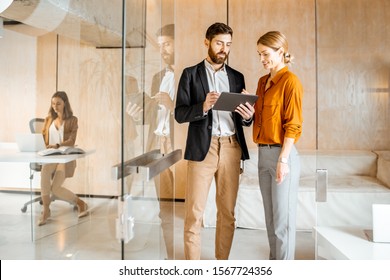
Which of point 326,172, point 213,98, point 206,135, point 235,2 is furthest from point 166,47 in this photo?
point 235,2

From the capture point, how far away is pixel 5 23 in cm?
89

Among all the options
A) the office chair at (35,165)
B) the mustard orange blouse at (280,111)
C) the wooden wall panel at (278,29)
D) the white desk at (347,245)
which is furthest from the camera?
the wooden wall panel at (278,29)

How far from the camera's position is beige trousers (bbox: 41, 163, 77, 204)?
83cm

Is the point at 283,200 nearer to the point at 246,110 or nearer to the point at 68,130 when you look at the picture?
the point at 246,110

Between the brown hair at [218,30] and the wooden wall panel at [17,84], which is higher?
the brown hair at [218,30]

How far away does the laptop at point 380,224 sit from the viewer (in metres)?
1.26

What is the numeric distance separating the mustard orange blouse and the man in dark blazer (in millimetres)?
88

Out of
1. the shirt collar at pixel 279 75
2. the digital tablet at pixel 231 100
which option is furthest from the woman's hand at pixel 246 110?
the shirt collar at pixel 279 75

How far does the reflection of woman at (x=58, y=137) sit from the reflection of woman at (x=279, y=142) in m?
0.82

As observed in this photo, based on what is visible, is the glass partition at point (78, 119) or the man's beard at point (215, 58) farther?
the man's beard at point (215, 58)

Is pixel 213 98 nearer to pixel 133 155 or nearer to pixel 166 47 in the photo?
pixel 166 47

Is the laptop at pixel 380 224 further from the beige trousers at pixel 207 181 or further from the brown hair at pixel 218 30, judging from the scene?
the brown hair at pixel 218 30
